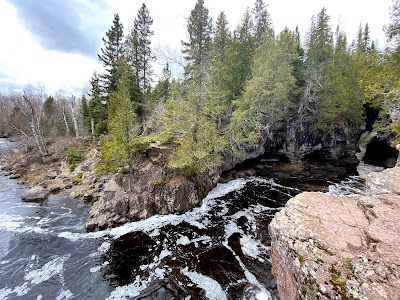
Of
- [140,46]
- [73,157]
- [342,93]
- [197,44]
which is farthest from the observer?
[140,46]

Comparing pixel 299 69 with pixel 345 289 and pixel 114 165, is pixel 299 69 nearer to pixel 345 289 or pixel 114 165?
pixel 114 165

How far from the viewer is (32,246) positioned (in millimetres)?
11945

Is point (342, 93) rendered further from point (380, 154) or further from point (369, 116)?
point (369, 116)

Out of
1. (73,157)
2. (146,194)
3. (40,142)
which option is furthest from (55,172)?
(146,194)

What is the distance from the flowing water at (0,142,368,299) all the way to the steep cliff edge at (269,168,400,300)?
5.66 m

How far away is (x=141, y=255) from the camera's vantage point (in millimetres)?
11055

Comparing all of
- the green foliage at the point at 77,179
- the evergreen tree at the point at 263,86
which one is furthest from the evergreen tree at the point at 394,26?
the green foliage at the point at 77,179

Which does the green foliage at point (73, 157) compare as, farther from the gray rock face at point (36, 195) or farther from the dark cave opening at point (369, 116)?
the dark cave opening at point (369, 116)

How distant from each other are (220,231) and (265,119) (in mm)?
17139

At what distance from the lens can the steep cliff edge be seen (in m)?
3.03

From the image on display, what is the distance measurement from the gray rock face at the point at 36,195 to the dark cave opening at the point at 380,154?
124 ft

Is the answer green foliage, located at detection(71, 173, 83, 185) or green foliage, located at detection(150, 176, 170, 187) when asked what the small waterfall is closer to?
green foliage, located at detection(150, 176, 170, 187)

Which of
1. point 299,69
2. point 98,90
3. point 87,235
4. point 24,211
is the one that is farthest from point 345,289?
point 299,69

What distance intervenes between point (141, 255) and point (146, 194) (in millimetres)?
4740
